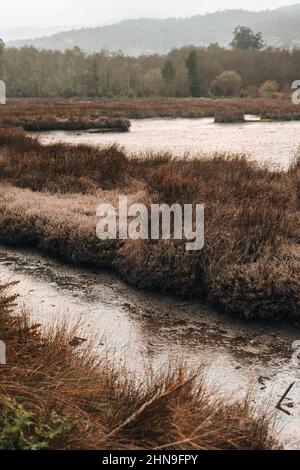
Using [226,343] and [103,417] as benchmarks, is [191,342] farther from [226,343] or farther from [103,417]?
[103,417]

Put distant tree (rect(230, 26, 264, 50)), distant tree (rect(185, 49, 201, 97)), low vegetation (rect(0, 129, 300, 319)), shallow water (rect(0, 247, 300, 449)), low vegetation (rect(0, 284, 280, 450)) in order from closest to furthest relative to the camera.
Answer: low vegetation (rect(0, 284, 280, 450)) < shallow water (rect(0, 247, 300, 449)) < low vegetation (rect(0, 129, 300, 319)) < distant tree (rect(185, 49, 201, 97)) < distant tree (rect(230, 26, 264, 50))

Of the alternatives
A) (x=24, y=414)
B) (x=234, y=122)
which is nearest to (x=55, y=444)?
(x=24, y=414)

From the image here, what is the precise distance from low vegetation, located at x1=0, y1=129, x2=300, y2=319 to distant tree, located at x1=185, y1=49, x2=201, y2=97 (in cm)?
5978

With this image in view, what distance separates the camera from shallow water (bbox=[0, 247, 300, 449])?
4.34 meters

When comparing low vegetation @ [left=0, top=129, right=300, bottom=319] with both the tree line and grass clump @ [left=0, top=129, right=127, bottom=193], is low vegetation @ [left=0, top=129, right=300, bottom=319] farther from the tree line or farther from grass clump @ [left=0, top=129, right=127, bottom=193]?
the tree line

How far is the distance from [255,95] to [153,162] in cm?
5723

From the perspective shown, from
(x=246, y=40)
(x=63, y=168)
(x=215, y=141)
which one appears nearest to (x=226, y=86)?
(x=215, y=141)

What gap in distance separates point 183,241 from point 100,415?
151 inches

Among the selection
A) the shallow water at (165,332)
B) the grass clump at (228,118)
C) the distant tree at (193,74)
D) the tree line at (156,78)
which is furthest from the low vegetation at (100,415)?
the distant tree at (193,74)

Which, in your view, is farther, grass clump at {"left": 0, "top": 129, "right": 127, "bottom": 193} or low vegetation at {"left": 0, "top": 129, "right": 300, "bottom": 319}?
grass clump at {"left": 0, "top": 129, "right": 127, "bottom": 193}
